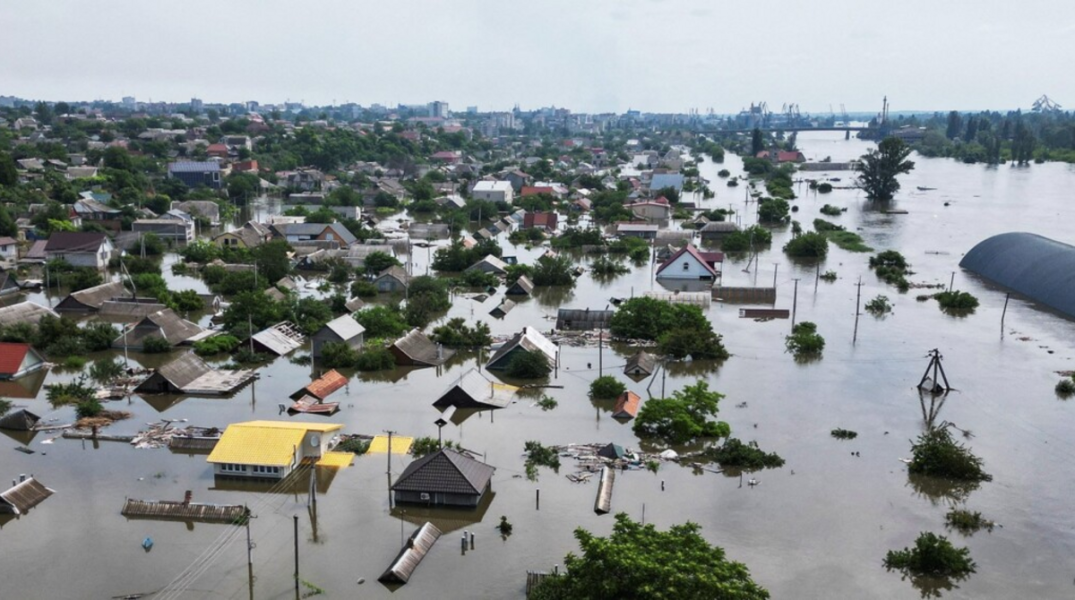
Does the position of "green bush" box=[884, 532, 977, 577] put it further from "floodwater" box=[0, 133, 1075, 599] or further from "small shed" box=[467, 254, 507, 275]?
"small shed" box=[467, 254, 507, 275]

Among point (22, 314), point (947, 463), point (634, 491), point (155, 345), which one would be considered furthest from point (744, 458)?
point (22, 314)

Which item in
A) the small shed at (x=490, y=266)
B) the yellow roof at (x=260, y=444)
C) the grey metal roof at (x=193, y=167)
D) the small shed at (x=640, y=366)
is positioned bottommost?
the small shed at (x=640, y=366)

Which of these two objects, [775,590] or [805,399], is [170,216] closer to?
[805,399]

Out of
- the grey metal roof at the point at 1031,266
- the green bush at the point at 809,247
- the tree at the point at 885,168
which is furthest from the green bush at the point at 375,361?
the tree at the point at 885,168

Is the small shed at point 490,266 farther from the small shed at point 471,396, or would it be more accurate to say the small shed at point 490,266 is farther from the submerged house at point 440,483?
the submerged house at point 440,483

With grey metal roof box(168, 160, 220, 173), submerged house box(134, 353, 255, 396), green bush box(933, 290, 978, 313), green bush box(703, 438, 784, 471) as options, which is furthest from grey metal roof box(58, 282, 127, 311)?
→ grey metal roof box(168, 160, 220, 173)

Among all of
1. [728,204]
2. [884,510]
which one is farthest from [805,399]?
[728,204]
